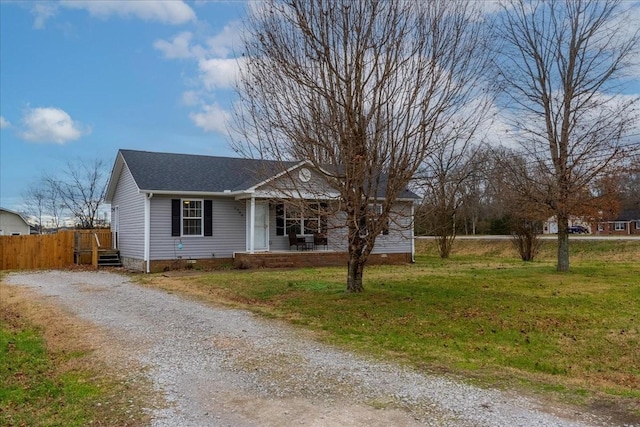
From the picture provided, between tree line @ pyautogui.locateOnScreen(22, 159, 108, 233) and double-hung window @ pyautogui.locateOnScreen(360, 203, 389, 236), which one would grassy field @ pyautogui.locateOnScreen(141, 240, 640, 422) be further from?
tree line @ pyautogui.locateOnScreen(22, 159, 108, 233)

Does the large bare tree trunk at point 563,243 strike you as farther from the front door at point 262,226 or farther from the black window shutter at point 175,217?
the black window shutter at point 175,217

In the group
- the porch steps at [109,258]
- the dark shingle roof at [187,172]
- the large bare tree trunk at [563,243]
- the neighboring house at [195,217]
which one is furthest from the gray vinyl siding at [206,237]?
the large bare tree trunk at [563,243]

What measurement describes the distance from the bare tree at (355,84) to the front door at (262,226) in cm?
995

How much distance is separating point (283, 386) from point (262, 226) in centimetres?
1466

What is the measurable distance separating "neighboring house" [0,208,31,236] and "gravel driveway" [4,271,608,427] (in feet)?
122

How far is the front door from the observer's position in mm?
19328

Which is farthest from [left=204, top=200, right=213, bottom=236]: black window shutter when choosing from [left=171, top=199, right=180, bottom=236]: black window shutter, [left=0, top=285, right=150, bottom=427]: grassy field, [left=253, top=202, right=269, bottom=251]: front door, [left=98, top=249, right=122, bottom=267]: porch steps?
[left=0, top=285, right=150, bottom=427]: grassy field

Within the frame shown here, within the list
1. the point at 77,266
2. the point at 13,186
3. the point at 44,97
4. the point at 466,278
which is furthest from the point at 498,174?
the point at 13,186

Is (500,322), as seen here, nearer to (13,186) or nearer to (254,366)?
(254,366)

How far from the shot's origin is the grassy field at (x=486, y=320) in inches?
222

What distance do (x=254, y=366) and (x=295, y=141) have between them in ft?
16.1

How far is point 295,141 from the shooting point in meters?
9.49

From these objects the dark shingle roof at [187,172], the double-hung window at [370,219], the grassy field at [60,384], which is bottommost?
the grassy field at [60,384]

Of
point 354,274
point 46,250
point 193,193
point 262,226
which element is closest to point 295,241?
point 262,226
